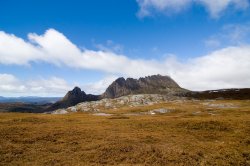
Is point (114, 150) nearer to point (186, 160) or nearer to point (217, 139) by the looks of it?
point (186, 160)

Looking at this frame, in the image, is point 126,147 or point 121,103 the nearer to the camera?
point 126,147

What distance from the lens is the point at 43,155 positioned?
28.3 m

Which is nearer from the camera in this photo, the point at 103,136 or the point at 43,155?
the point at 43,155

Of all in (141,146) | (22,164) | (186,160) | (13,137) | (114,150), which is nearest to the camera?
(22,164)

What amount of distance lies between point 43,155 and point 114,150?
824 centimetres

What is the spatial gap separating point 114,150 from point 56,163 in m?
7.72

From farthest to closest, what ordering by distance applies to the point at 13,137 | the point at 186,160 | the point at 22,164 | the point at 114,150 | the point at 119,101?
the point at 119,101 < the point at 13,137 < the point at 114,150 < the point at 186,160 < the point at 22,164

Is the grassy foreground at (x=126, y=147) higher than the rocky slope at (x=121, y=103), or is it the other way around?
the rocky slope at (x=121, y=103)

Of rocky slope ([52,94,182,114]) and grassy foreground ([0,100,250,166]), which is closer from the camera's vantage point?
grassy foreground ([0,100,250,166])

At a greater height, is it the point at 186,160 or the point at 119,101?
the point at 119,101

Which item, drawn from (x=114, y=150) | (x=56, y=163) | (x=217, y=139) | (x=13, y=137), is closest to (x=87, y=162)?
(x=56, y=163)

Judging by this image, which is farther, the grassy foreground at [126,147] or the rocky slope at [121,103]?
the rocky slope at [121,103]

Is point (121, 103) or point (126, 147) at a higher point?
point (121, 103)

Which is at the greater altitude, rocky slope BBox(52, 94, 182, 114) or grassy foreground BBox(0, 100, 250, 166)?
rocky slope BBox(52, 94, 182, 114)
